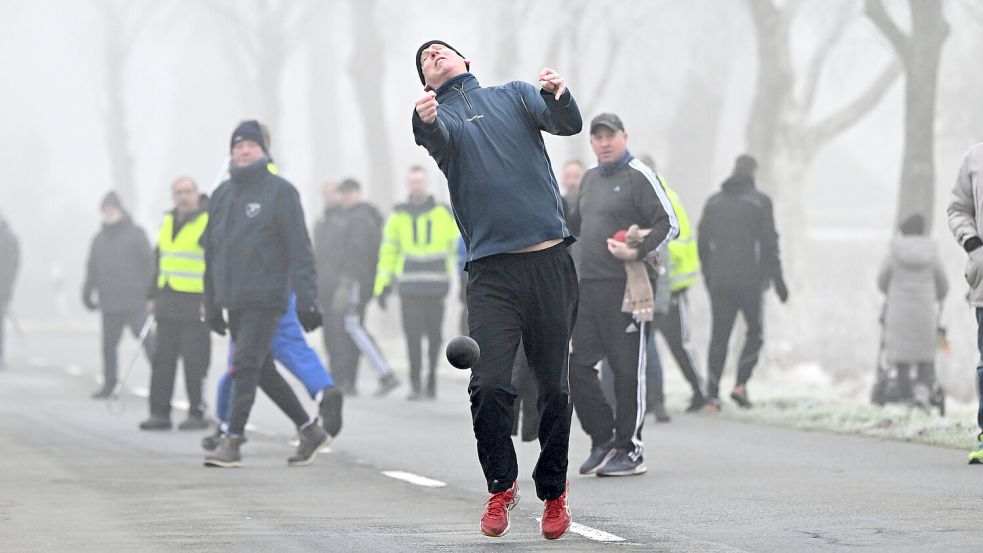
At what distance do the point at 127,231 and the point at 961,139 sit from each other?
22839mm

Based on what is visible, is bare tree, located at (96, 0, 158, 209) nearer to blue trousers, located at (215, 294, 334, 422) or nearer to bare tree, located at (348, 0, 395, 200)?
bare tree, located at (348, 0, 395, 200)

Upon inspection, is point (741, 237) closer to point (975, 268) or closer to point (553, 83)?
point (975, 268)

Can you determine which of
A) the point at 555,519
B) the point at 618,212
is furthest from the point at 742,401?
the point at 555,519

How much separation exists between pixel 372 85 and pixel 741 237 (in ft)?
60.2

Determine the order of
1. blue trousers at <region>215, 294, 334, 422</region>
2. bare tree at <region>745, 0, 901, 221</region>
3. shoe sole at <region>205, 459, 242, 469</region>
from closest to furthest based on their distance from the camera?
shoe sole at <region>205, 459, 242, 469</region> < blue trousers at <region>215, 294, 334, 422</region> < bare tree at <region>745, 0, 901, 221</region>

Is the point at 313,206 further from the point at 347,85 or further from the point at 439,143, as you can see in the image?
the point at 439,143

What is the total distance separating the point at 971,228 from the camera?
1085cm

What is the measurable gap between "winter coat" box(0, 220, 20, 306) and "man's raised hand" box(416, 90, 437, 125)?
1727 centimetres

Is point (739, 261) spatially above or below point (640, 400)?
above

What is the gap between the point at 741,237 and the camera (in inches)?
635

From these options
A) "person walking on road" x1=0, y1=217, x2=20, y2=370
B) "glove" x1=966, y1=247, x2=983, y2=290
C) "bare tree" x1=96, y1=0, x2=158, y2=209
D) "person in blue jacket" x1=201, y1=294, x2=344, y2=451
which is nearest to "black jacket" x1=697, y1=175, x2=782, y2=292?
"person in blue jacket" x1=201, y1=294, x2=344, y2=451

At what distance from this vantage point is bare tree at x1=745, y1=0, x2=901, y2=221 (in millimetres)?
24422

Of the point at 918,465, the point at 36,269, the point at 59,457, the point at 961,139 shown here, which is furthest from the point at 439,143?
the point at 36,269

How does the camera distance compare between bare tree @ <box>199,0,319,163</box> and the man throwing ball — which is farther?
bare tree @ <box>199,0,319,163</box>
